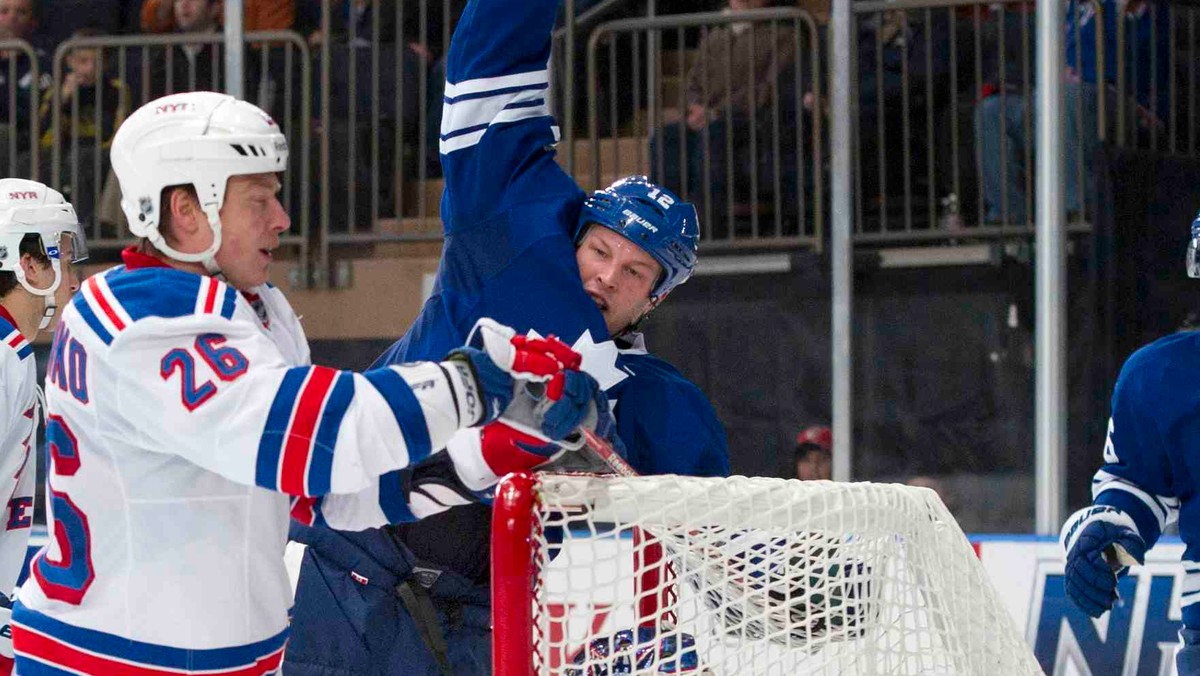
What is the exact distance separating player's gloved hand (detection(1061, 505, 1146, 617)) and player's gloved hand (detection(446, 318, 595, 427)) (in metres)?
1.21

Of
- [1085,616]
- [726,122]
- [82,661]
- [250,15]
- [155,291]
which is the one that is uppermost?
[250,15]

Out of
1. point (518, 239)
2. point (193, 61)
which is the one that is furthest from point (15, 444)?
point (193, 61)

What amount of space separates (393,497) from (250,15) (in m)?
2.98

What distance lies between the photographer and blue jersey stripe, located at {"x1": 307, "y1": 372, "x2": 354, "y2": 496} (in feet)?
4.89

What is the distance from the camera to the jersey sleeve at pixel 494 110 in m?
2.14

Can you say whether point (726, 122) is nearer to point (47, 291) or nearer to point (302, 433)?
point (47, 291)

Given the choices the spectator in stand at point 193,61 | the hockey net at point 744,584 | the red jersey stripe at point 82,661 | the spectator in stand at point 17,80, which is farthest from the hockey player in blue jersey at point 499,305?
the spectator in stand at point 17,80

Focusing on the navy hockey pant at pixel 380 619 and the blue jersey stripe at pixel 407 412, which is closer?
the blue jersey stripe at pixel 407 412

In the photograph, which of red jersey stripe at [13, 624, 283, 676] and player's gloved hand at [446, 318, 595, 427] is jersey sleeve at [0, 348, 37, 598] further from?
player's gloved hand at [446, 318, 595, 427]

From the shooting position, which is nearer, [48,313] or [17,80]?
[48,313]

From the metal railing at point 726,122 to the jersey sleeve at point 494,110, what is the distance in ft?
7.31

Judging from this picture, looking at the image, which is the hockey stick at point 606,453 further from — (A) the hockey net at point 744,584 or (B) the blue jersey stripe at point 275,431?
(B) the blue jersey stripe at point 275,431

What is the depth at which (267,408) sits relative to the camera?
4.86 ft

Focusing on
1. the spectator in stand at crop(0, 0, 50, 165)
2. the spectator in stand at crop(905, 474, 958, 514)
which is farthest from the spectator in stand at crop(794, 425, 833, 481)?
the spectator in stand at crop(0, 0, 50, 165)
